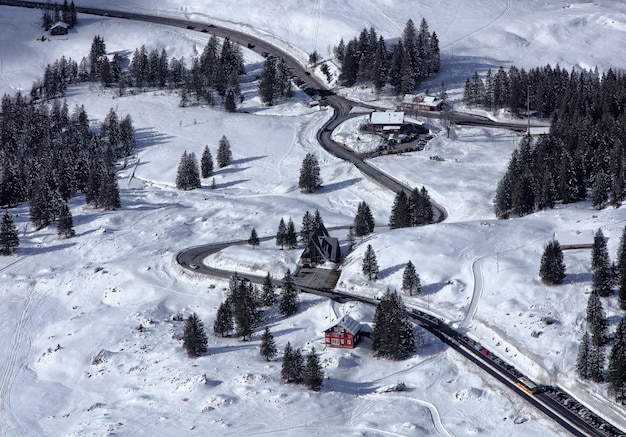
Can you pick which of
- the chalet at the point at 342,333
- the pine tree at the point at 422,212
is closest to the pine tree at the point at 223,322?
the chalet at the point at 342,333

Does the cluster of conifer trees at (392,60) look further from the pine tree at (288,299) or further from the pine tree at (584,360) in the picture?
the pine tree at (584,360)

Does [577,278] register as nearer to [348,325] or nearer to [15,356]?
[348,325]

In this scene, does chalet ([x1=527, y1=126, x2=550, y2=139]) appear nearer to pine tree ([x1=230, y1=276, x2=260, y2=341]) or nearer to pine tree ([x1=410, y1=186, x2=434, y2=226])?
pine tree ([x1=410, y1=186, x2=434, y2=226])

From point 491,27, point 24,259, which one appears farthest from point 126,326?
point 491,27

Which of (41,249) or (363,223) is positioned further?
(41,249)

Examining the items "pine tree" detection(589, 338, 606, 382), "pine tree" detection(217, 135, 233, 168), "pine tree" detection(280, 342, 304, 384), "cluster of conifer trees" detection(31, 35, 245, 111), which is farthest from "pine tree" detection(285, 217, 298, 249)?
"cluster of conifer trees" detection(31, 35, 245, 111)

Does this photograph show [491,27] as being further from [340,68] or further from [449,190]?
[449,190]

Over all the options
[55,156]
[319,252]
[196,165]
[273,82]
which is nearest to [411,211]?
[319,252]
